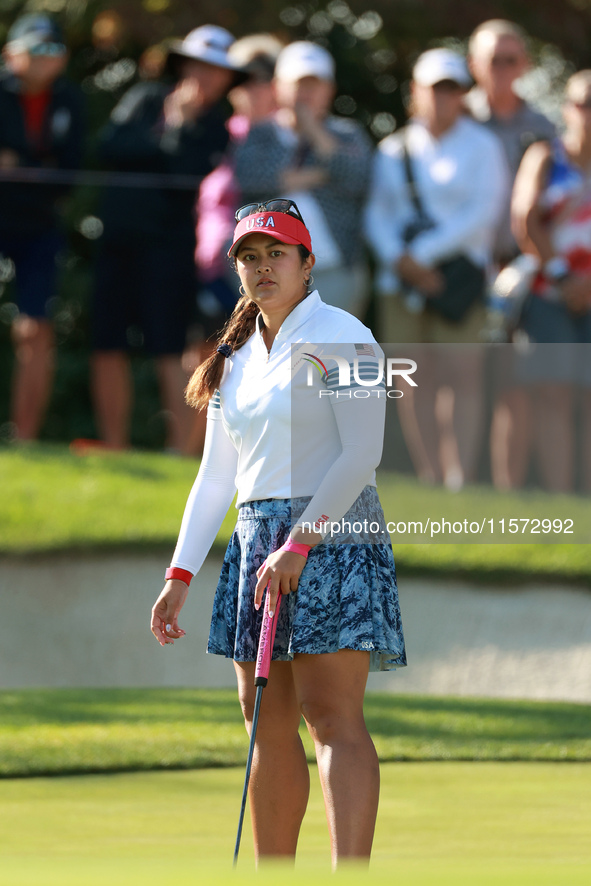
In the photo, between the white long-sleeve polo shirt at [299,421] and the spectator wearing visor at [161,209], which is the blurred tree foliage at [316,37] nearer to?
the spectator wearing visor at [161,209]

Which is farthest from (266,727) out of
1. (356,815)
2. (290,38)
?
(290,38)

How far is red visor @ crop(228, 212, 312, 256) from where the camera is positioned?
3490 millimetres

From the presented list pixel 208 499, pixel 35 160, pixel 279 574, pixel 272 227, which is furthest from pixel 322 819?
pixel 35 160

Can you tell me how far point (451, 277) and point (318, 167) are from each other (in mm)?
954

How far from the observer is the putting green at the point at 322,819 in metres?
3.97

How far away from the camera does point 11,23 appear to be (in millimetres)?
16938

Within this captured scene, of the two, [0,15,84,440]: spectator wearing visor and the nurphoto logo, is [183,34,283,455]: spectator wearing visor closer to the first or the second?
[0,15,84,440]: spectator wearing visor

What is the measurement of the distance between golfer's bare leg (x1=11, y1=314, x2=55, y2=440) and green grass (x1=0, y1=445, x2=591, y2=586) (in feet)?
2.18

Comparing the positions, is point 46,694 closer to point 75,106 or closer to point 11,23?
point 75,106

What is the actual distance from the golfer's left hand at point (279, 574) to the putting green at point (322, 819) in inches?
24.1

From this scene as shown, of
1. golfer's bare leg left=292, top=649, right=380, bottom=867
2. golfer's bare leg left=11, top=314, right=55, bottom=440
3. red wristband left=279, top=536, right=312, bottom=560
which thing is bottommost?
golfer's bare leg left=292, top=649, right=380, bottom=867

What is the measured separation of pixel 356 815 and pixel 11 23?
1516 cm

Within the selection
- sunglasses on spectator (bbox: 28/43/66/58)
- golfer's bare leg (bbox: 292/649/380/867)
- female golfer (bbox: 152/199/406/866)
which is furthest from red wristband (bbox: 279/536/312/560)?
sunglasses on spectator (bbox: 28/43/66/58)

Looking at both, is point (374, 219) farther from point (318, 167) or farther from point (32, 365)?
point (32, 365)
